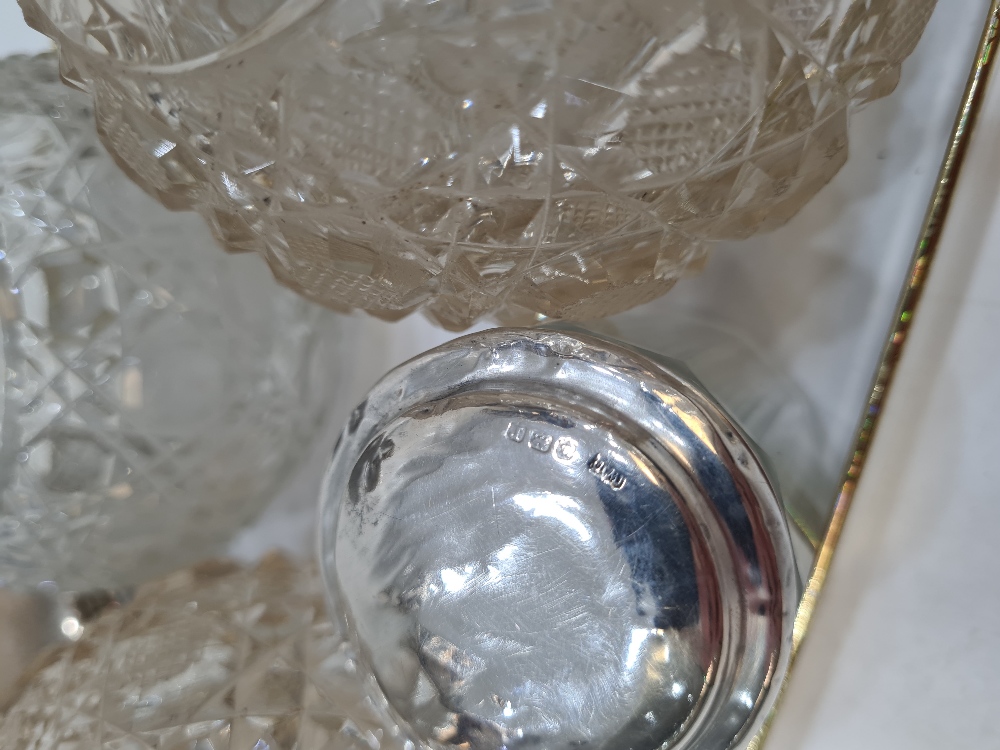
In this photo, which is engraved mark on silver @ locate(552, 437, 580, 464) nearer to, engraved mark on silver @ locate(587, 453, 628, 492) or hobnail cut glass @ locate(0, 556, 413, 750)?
engraved mark on silver @ locate(587, 453, 628, 492)

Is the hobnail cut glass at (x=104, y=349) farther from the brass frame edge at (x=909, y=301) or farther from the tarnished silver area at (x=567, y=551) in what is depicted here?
the brass frame edge at (x=909, y=301)

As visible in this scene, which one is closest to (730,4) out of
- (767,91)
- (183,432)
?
(767,91)

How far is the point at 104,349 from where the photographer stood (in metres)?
0.28

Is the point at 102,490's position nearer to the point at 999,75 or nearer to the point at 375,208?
the point at 375,208

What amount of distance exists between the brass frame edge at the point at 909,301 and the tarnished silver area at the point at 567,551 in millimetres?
66

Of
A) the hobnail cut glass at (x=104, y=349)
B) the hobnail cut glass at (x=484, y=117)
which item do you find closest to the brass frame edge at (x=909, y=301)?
the hobnail cut glass at (x=484, y=117)

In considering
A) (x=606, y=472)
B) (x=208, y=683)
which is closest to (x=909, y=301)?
(x=606, y=472)

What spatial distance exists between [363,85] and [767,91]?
0.28ft

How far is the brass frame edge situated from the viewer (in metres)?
0.23

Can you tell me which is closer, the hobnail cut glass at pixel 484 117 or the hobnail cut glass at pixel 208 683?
the hobnail cut glass at pixel 484 117

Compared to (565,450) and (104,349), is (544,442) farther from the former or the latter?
(104,349)

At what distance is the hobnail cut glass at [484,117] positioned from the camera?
159 millimetres

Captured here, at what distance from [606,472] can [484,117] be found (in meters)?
0.08

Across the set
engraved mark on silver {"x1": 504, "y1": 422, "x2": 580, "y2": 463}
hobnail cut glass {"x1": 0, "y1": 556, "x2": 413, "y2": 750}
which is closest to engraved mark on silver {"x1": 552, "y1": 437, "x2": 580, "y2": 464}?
engraved mark on silver {"x1": 504, "y1": 422, "x2": 580, "y2": 463}
